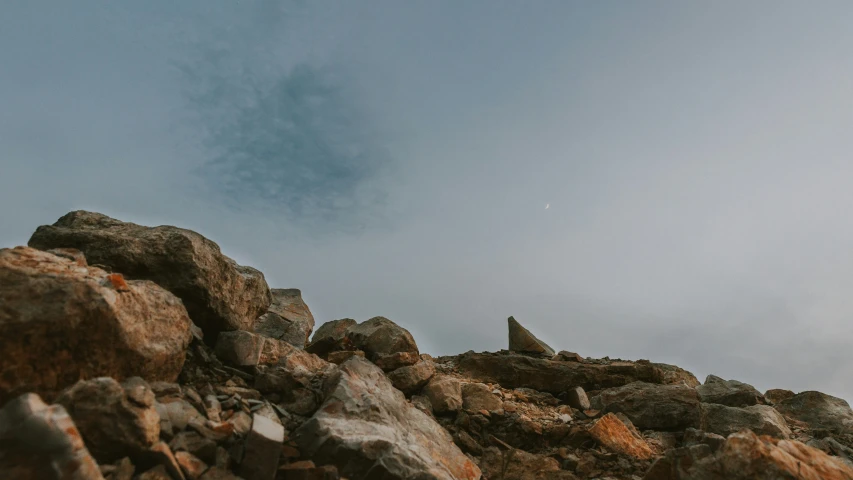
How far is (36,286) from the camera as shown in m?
5.09

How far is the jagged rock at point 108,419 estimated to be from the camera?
458 cm

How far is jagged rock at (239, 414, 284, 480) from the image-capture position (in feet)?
17.4

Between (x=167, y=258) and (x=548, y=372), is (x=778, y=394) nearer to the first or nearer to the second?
(x=548, y=372)

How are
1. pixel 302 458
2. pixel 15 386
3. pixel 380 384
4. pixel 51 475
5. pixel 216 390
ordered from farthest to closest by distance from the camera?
pixel 380 384 → pixel 216 390 → pixel 302 458 → pixel 15 386 → pixel 51 475

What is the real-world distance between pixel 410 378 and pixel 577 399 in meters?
4.31

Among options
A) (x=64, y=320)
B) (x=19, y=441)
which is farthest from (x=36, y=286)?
(x=19, y=441)

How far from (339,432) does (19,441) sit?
3273 mm

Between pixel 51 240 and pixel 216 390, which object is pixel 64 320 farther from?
pixel 51 240

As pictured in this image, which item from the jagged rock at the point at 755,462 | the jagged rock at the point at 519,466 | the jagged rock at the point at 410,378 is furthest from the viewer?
the jagged rock at the point at 410,378

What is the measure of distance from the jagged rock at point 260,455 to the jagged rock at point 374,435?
611 mm

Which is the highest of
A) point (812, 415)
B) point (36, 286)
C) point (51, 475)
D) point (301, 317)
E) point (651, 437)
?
point (812, 415)

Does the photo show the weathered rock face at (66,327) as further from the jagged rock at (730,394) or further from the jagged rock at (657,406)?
the jagged rock at (730,394)

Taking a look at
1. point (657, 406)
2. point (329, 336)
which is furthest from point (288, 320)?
point (657, 406)

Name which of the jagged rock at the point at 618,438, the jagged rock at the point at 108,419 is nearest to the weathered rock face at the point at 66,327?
the jagged rock at the point at 108,419
